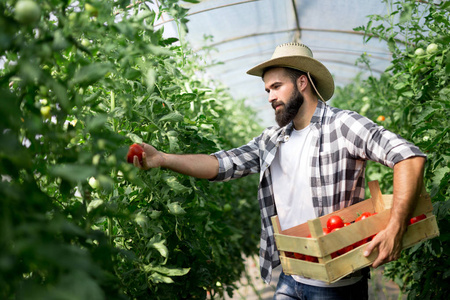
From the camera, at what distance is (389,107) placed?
12.7 feet

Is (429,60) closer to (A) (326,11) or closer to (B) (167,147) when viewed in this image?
(B) (167,147)

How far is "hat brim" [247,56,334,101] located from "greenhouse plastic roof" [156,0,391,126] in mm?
1860

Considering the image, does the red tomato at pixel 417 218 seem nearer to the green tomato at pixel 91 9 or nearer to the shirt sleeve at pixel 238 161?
the shirt sleeve at pixel 238 161

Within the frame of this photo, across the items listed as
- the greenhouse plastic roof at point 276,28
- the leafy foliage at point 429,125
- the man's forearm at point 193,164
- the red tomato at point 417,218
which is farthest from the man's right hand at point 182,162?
the greenhouse plastic roof at point 276,28

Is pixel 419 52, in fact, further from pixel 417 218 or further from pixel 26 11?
pixel 26 11

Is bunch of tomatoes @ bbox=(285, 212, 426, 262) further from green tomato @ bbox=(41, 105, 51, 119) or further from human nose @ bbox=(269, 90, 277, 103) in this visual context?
green tomato @ bbox=(41, 105, 51, 119)

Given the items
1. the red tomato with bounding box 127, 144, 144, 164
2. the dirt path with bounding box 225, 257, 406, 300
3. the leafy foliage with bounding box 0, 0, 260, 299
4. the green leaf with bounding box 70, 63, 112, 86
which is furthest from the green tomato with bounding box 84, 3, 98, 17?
the dirt path with bounding box 225, 257, 406, 300

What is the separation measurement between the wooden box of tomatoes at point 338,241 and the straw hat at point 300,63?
74 cm

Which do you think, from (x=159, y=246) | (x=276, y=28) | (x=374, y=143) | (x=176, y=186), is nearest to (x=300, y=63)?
(x=374, y=143)

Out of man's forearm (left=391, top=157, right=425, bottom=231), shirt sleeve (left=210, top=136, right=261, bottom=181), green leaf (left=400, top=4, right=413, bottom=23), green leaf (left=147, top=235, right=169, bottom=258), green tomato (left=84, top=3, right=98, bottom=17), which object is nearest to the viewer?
green tomato (left=84, top=3, right=98, bottom=17)

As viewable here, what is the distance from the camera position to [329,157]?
2.00 meters

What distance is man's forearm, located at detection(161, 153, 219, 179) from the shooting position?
6.02 feet

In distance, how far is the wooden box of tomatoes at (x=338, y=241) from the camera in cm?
156

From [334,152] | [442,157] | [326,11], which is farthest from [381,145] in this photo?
[326,11]
